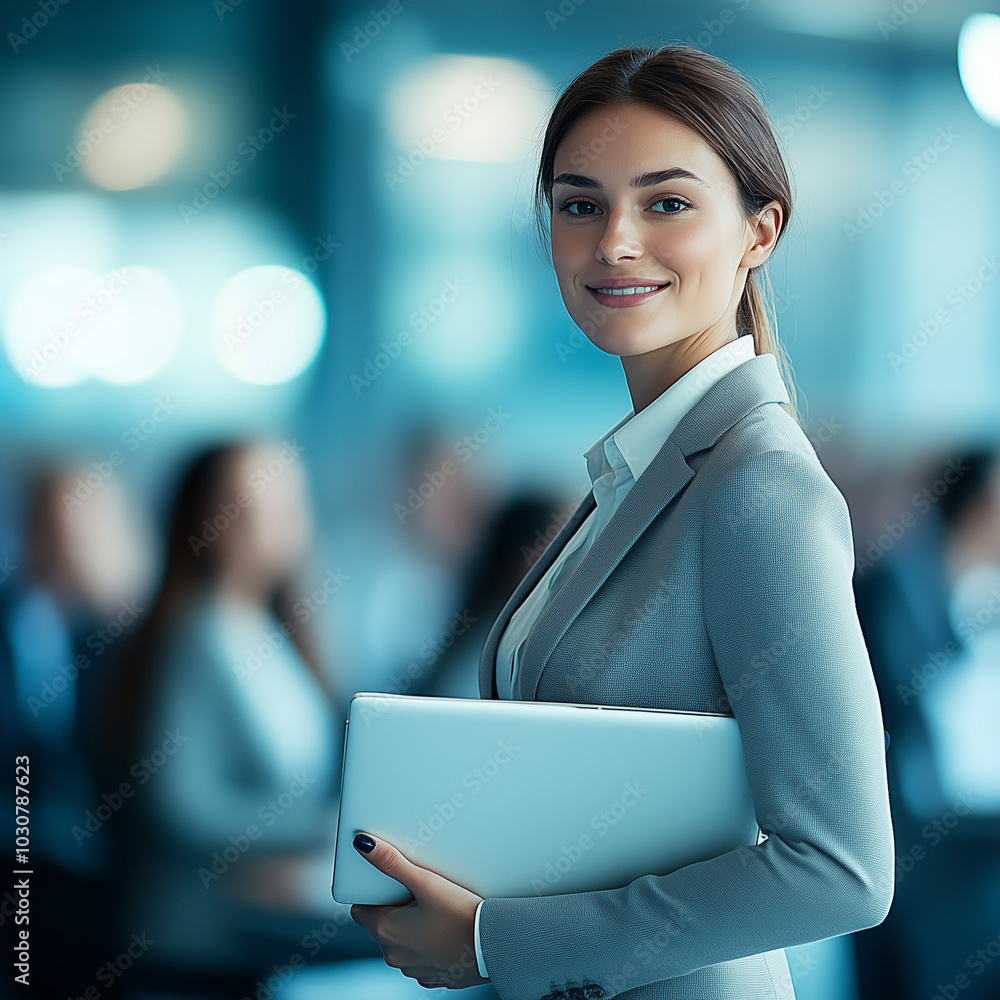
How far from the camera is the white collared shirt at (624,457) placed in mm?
1124

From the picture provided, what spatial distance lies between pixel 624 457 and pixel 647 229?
0.26m

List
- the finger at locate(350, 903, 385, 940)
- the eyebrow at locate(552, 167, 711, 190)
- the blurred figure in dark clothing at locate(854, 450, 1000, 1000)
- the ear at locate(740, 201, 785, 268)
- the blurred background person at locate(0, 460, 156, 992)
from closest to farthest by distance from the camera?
the finger at locate(350, 903, 385, 940) < the eyebrow at locate(552, 167, 711, 190) < the ear at locate(740, 201, 785, 268) < the blurred background person at locate(0, 460, 156, 992) < the blurred figure in dark clothing at locate(854, 450, 1000, 1000)

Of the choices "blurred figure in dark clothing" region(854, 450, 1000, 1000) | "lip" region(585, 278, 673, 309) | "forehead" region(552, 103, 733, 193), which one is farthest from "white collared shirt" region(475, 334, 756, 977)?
"blurred figure in dark clothing" region(854, 450, 1000, 1000)

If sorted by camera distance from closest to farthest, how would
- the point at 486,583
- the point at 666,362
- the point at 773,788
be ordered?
the point at 773,788 → the point at 666,362 → the point at 486,583

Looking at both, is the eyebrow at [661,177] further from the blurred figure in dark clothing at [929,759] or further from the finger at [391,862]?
the blurred figure in dark clothing at [929,759]

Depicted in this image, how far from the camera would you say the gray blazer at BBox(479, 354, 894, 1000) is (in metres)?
0.82

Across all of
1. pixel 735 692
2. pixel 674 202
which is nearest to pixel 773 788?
pixel 735 692

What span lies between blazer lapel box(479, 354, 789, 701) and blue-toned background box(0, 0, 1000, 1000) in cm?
142

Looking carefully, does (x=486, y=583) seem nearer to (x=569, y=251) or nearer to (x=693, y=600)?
(x=569, y=251)

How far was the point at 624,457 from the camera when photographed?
114cm

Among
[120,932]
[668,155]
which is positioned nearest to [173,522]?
[120,932]

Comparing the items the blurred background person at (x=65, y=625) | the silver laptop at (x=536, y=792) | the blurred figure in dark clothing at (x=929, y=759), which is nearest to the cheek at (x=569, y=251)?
the silver laptop at (x=536, y=792)

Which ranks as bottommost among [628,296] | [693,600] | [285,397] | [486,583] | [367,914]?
[367,914]

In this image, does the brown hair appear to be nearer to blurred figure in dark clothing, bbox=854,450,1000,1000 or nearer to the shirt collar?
the shirt collar
